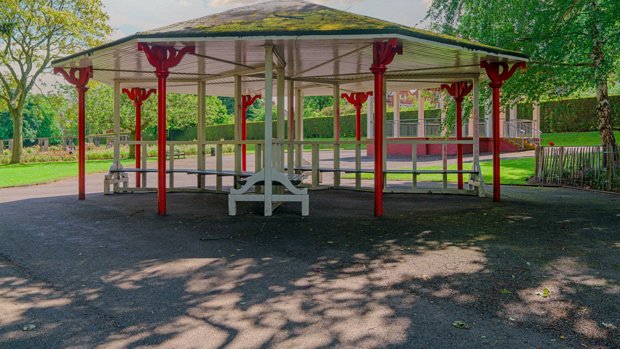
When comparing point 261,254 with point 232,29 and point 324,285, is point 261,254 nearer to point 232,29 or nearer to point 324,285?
point 324,285

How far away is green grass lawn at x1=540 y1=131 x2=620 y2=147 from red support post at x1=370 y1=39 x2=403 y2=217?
23.3 meters

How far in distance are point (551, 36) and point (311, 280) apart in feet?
33.0

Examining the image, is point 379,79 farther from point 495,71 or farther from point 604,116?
point 604,116

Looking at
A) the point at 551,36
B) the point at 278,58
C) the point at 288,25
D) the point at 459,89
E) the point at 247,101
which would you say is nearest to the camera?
the point at 288,25

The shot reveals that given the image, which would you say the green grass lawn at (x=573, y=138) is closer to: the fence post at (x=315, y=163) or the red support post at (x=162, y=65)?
the fence post at (x=315, y=163)

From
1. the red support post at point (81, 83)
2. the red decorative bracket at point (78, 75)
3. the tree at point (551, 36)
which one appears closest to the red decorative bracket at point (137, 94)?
the red support post at point (81, 83)

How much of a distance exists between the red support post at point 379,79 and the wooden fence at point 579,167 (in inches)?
318

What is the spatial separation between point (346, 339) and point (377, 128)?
604 centimetres

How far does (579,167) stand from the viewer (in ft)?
49.6

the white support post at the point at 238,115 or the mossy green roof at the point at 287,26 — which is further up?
the mossy green roof at the point at 287,26

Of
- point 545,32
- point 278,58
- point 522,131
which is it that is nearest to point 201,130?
point 278,58

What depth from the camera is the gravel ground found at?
379 centimetres

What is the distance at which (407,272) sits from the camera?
5535 millimetres

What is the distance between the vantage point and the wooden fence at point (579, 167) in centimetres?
1415
